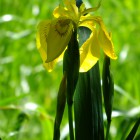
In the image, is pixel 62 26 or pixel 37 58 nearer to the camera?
pixel 62 26

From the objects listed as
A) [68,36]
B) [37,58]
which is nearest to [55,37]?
[68,36]

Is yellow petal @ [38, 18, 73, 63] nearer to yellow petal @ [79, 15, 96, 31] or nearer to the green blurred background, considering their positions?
yellow petal @ [79, 15, 96, 31]

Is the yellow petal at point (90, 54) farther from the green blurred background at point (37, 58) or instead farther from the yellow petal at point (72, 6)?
the green blurred background at point (37, 58)

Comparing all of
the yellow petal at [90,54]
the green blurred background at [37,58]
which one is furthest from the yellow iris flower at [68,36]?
the green blurred background at [37,58]

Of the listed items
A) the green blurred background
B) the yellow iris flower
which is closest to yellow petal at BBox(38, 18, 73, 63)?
the yellow iris flower

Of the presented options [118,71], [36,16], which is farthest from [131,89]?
[36,16]

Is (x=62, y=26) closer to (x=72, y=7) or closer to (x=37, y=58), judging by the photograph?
(x=72, y=7)

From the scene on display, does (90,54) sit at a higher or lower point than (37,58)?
higher
